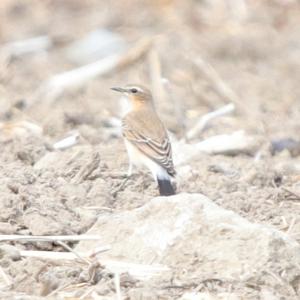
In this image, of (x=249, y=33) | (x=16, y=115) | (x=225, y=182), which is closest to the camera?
(x=225, y=182)

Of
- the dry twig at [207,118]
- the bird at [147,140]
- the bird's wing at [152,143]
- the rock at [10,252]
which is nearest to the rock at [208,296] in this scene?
the rock at [10,252]

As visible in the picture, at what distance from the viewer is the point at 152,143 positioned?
9.55 meters

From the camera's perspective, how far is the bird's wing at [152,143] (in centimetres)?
909

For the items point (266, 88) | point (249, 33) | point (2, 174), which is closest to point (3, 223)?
point (2, 174)

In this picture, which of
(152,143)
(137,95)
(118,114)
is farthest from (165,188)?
(118,114)

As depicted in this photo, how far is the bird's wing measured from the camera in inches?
358

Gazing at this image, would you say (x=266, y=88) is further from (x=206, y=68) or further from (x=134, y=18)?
(x=134, y=18)

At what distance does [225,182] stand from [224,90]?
4.44 metres

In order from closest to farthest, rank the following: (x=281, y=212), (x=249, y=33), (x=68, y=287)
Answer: (x=68, y=287)
(x=281, y=212)
(x=249, y=33)

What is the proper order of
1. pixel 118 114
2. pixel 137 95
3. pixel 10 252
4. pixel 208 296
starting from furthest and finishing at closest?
pixel 118 114
pixel 137 95
pixel 10 252
pixel 208 296

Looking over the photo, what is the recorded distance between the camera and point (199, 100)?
1322 centimetres

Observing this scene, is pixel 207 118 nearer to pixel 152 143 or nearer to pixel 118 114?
pixel 118 114

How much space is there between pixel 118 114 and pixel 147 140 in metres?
2.44

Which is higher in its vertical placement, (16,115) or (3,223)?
(3,223)
